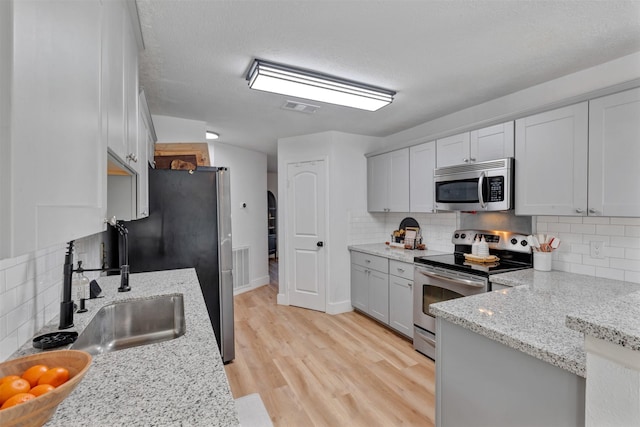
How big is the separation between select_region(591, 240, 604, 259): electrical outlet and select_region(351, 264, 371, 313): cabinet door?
204 centimetres

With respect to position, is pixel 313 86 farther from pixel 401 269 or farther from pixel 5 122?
pixel 5 122

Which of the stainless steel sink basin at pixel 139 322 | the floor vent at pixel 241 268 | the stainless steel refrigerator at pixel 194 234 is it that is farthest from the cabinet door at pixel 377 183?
the stainless steel sink basin at pixel 139 322

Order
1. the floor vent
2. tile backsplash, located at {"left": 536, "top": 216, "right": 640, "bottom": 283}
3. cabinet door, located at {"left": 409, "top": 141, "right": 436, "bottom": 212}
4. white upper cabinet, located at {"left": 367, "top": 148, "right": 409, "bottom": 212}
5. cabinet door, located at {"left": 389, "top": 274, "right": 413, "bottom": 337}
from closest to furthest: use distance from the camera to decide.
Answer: tile backsplash, located at {"left": 536, "top": 216, "right": 640, "bottom": 283} < cabinet door, located at {"left": 389, "top": 274, "right": 413, "bottom": 337} < cabinet door, located at {"left": 409, "top": 141, "right": 436, "bottom": 212} < white upper cabinet, located at {"left": 367, "top": 148, "right": 409, "bottom": 212} < the floor vent

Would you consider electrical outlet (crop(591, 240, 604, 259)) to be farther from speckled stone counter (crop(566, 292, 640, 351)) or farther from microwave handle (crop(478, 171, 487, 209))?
speckled stone counter (crop(566, 292, 640, 351))

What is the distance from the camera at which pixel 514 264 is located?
248 cm

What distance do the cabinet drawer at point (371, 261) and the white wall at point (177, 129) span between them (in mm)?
2313

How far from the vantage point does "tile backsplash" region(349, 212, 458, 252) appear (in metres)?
3.37

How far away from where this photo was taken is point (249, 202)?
197 inches

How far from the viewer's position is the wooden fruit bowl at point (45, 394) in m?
0.57

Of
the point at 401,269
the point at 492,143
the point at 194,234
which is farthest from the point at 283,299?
the point at 492,143

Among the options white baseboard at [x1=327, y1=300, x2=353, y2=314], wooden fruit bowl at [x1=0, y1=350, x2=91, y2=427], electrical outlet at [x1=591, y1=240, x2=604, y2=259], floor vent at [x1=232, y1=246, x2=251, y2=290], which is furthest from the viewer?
floor vent at [x1=232, y1=246, x2=251, y2=290]

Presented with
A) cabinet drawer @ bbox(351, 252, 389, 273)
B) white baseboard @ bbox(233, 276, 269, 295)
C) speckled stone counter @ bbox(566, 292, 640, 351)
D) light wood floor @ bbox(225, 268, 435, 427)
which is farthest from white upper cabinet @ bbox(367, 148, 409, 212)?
speckled stone counter @ bbox(566, 292, 640, 351)

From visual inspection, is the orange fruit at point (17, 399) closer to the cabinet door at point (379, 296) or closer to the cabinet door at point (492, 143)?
the cabinet door at point (492, 143)

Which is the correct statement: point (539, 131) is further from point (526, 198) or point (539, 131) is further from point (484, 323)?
point (484, 323)
